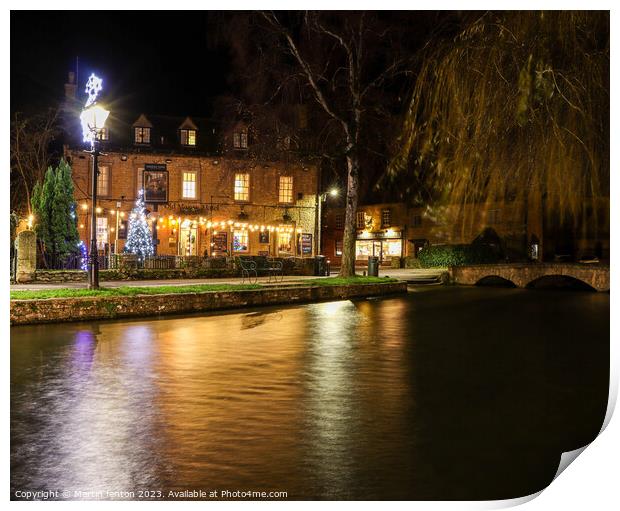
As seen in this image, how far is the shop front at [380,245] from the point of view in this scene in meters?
61.7

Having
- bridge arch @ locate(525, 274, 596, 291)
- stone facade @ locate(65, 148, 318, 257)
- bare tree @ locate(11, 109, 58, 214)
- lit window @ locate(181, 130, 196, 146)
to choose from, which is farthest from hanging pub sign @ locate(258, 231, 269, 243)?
bridge arch @ locate(525, 274, 596, 291)

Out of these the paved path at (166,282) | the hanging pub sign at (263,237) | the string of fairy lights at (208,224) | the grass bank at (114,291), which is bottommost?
the paved path at (166,282)

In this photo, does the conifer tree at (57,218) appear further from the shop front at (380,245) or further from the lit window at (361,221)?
the lit window at (361,221)

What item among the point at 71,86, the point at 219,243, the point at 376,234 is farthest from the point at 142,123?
the point at 376,234

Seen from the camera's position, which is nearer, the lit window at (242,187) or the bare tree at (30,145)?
the lit window at (242,187)

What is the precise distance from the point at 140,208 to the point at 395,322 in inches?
817

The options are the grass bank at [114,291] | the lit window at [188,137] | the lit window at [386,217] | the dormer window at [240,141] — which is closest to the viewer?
the grass bank at [114,291]

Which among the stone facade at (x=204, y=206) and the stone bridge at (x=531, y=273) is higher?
the stone facade at (x=204, y=206)

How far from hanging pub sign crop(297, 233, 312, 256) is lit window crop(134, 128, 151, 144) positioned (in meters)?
11.8

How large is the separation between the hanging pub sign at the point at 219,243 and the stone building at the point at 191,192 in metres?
0.07

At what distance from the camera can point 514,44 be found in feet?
29.5

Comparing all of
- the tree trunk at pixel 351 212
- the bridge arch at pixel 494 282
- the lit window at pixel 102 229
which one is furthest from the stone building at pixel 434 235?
the lit window at pixel 102 229

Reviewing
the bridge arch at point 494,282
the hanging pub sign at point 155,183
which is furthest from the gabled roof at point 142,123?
the bridge arch at point 494,282

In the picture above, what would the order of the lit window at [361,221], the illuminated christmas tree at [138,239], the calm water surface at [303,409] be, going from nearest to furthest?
the calm water surface at [303,409] < the illuminated christmas tree at [138,239] < the lit window at [361,221]
